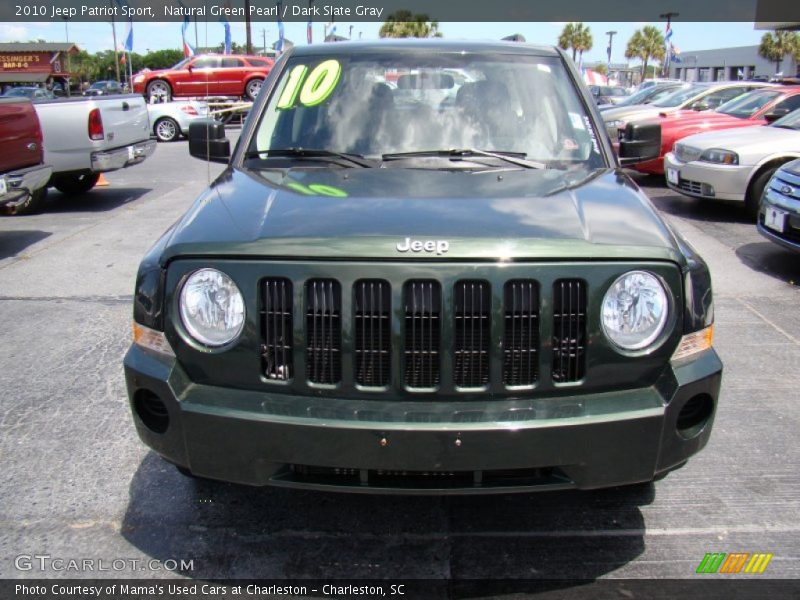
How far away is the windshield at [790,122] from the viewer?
372 inches

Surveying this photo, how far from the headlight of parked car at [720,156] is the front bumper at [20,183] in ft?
25.8

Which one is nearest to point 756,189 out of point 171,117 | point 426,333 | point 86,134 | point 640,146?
point 640,146

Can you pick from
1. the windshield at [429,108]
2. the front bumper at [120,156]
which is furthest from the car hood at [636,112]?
the windshield at [429,108]

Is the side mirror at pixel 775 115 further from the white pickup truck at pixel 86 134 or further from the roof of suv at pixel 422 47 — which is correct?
the white pickup truck at pixel 86 134

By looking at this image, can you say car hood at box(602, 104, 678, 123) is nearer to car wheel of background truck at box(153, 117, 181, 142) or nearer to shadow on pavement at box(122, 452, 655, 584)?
shadow on pavement at box(122, 452, 655, 584)

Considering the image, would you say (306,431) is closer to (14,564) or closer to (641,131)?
(14,564)

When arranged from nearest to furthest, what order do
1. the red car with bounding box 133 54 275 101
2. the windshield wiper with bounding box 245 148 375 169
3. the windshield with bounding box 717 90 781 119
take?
the windshield wiper with bounding box 245 148 375 169 → the windshield with bounding box 717 90 781 119 → the red car with bounding box 133 54 275 101

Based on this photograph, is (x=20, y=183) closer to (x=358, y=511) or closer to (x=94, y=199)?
(x=94, y=199)

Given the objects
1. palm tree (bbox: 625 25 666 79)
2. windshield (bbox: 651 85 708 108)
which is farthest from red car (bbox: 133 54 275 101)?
palm tree (bbox: 625 25 666 79)

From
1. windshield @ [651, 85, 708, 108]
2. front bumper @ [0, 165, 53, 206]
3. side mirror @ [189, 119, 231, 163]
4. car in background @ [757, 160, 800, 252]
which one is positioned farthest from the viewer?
windshield @ [651, 85, 708, 108]

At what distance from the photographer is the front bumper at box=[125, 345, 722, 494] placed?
7.54 ft

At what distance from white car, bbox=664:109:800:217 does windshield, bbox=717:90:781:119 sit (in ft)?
8.24

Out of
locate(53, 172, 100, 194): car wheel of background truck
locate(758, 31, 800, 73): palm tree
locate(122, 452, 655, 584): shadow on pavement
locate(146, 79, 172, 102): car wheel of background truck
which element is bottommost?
locate(122, 452, 655, 584): shadow on pavement

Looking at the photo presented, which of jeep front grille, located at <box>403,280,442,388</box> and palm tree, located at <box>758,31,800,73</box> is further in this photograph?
palm tree, located at <box>758,31,800,73</box>
